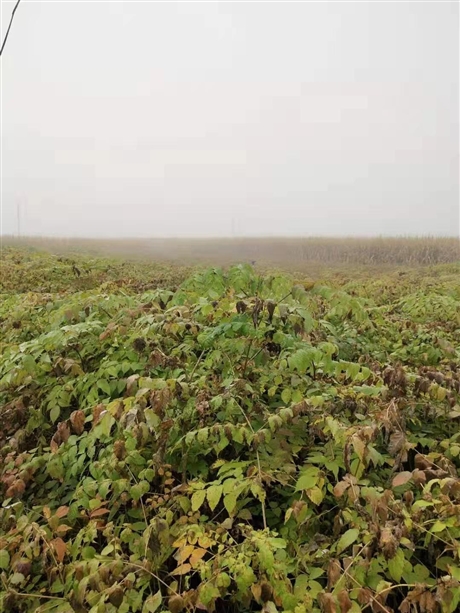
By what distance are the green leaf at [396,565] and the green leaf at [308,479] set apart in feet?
1.30

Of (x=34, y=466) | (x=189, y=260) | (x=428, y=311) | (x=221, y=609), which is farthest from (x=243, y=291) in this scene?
(x=189, y=260)

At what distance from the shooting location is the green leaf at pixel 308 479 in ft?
6.03

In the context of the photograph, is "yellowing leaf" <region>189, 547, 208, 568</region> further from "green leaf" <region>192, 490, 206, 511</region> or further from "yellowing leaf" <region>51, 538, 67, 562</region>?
"yellowing leaf" <region>51, 538, 67, 562</region>

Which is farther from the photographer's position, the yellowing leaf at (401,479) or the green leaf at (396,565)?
the yellowing leaf at (401,479)

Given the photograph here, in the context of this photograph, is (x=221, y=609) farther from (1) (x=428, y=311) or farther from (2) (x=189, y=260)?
(2) (x=189, y=260)

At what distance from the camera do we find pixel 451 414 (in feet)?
7.63

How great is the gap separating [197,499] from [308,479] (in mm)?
468

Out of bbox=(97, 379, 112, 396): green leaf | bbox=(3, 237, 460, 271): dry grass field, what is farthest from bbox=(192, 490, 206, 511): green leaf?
bbox=(3, 237, 460, 271): dry grass field

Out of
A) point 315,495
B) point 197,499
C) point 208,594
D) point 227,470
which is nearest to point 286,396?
point 227,470

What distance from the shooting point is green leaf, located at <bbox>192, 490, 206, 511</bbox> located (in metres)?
1.78

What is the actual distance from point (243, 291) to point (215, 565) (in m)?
1.69

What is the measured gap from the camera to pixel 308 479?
1867mm

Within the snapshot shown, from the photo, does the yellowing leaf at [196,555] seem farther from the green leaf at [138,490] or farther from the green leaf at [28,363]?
the green leaf at [28,363]

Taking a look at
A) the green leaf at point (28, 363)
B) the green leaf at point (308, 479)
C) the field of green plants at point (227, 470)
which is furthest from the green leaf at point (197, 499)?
the green leaf at point (28, 363)
